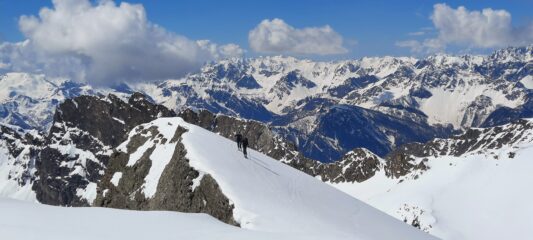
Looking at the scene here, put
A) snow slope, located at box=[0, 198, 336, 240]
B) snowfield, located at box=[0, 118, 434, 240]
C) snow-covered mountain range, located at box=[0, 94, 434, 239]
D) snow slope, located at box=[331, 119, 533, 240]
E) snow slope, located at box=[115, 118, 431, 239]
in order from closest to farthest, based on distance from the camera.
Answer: snow slope, located at box=[0, 198, 336, 240], snowfield, located at box=[0, 118, 434, 240], snow-covered mountain range, located at box=[0, 94, 434, 239], snow slope, located at box=[115, 118, 431, 239], snow slope, located at box=[331, 119, 533, 240]

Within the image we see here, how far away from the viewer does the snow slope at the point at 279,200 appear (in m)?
43.0

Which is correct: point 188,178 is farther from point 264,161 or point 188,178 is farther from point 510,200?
point 510,200

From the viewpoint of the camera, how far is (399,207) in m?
190

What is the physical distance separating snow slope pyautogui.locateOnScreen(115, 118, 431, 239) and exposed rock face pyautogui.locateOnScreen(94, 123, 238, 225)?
1.16 m

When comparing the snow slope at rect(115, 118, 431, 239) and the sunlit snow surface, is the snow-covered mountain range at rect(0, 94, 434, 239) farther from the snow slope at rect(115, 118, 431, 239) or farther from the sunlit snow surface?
the sunlit snow surface

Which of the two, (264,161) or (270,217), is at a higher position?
(264,161)

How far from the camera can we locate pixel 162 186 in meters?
66.5

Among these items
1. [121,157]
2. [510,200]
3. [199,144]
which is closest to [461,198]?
[510,200]

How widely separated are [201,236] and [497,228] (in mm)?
147688

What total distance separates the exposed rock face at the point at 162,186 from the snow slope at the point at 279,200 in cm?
116

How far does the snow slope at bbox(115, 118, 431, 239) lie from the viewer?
42956 millimetres

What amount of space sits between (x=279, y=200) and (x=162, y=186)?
885 inches

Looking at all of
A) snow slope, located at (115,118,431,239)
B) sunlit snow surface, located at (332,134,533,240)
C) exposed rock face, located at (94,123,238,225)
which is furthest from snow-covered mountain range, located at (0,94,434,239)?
sunlit snow surface, located at (332,134,533,240)

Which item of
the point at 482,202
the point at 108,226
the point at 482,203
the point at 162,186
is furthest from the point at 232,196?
the point at 482,202
